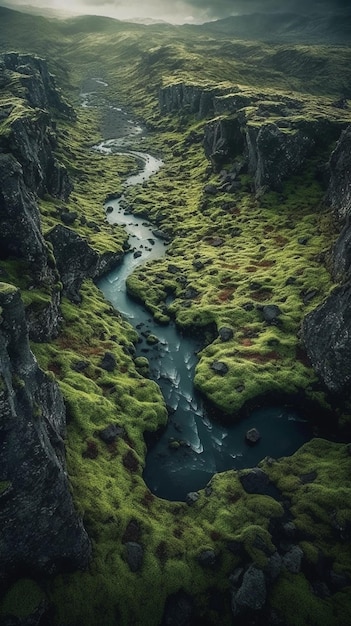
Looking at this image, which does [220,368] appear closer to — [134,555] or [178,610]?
[134,555]

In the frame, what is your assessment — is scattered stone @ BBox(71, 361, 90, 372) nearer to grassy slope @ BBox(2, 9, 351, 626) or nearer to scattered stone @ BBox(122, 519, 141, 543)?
grassy slope @ BBox(2, 9, 351, 626)

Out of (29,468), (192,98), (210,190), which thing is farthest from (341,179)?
(192,98)

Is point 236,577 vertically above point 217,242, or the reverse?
point 217,242

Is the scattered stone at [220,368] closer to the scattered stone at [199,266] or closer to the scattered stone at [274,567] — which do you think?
the scattered stone at [274,567]

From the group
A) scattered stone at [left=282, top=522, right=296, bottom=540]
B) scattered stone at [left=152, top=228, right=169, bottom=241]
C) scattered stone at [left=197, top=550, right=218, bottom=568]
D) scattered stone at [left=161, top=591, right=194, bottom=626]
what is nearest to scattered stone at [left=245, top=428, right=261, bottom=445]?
scattered stone at [left=282, top=522, right=296, bottom=540]

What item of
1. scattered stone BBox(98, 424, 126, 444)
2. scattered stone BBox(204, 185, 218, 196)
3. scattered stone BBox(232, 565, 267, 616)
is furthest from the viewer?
scattered stone BBox(204, 185, 218, 196)

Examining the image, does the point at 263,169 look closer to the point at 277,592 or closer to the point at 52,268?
the point at 52,268

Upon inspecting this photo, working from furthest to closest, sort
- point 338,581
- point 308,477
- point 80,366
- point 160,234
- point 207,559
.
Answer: point 160,234
point 80,366
point 308,477
point 207,559
point 338,581
